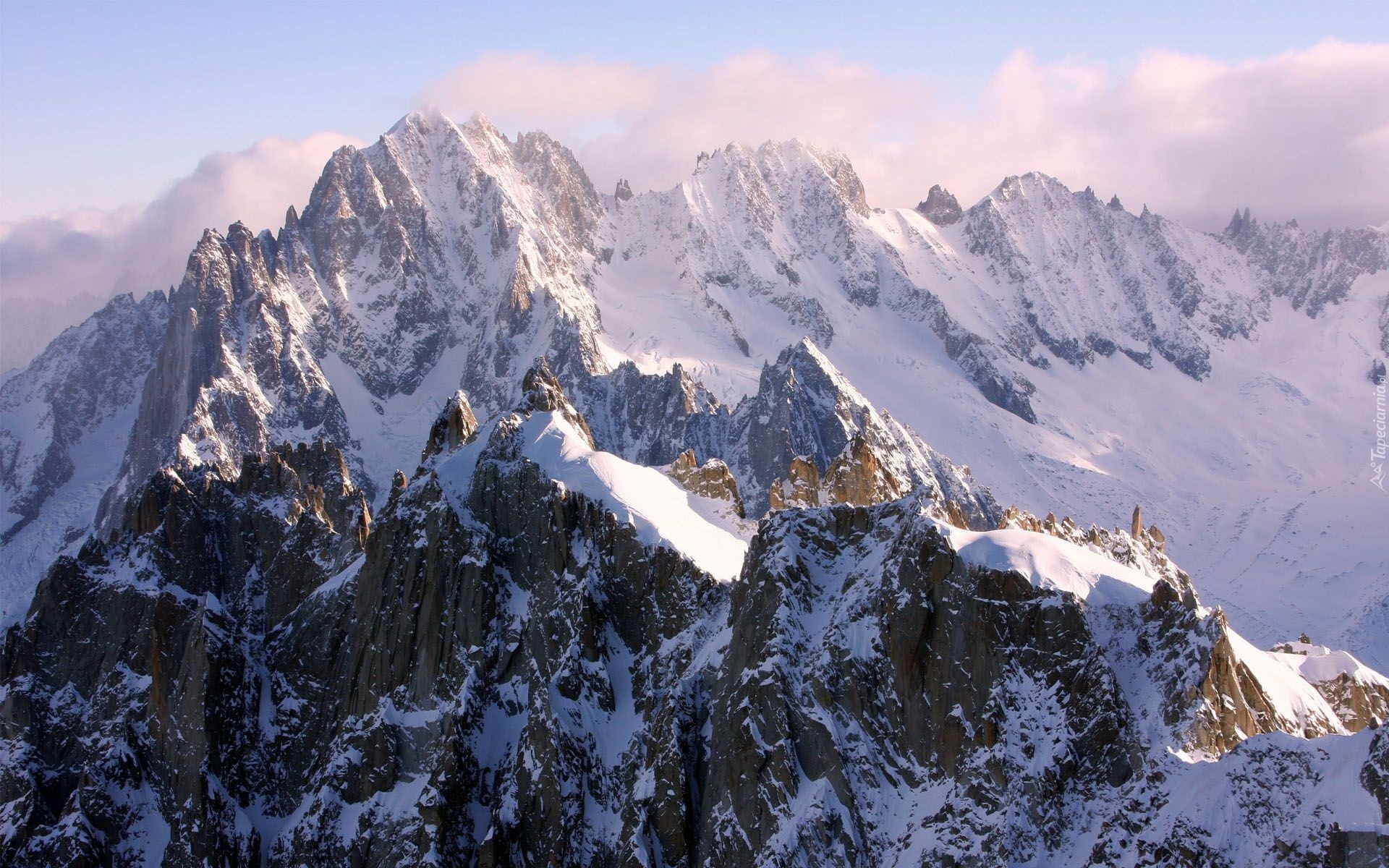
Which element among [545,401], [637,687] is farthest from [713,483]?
[637,687]

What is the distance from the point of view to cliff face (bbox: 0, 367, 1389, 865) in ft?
290

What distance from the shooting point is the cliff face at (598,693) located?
88250 mm

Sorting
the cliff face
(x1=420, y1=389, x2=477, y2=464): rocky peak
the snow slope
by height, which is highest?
(x1=420, y1=389, x2=477, y2=464): rocky peak

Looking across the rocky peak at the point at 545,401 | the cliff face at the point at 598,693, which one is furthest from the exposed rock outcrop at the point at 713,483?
the rocky peak at the point at 545,401

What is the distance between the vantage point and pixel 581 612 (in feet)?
390

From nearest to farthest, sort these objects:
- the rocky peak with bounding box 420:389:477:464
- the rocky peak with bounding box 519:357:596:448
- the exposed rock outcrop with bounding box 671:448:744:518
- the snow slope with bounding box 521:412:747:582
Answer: the snow slope with bounding box 521:412:747:582 < the exposed rock outcrop with bounding box 671:448:744:518 < the rocky peak with bounding box 420:389:477:464 < the rocky peak with bounding box 519:357:596:448

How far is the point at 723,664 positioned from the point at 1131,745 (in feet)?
122

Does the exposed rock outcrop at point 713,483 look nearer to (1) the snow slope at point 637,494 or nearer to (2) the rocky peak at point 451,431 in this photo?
(1) the snow slope at point 637,494

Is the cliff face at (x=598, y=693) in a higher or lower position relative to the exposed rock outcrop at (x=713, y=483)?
lower

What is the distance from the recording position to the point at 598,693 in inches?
4594

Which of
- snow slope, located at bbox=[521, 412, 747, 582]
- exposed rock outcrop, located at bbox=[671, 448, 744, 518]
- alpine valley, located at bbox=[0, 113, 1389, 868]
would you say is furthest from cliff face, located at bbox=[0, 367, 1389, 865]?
exposed rock outcrop, located at bbox=[671, 448, 744, 518]

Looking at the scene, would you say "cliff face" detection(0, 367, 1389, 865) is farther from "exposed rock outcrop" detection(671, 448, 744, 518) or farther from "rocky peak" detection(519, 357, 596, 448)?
"exposed rock outcrop" detection(671, 448, 744, 518)

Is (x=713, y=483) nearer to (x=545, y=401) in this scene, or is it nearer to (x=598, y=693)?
(x=545, y=401)

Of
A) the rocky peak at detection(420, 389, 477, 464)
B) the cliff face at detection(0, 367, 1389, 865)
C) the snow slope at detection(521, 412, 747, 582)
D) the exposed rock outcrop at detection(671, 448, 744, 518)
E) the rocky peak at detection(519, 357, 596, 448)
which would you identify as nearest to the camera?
the cliff face at detection(0, 367, 1389, 865)
